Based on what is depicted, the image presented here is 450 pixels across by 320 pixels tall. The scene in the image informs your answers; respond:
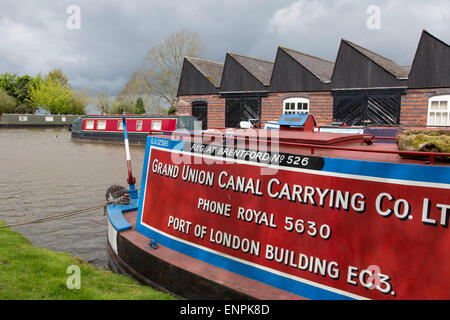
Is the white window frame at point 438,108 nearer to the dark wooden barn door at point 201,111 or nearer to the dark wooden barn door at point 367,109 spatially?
the dark wooden barn door at point 367,109

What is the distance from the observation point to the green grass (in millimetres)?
4516

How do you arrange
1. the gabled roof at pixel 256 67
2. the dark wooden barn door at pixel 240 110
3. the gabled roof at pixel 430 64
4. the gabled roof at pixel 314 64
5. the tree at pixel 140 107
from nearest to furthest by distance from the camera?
1. the gabled roof at pixel 430 64
2. the gabled roof at pixel 314 64
3. the dark wooden barn door at pixel 240 110
4. the gabled roof at pixel 256 67
5. the tree at pixel 140 107

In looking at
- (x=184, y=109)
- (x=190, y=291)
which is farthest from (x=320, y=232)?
(x=184, y=109)

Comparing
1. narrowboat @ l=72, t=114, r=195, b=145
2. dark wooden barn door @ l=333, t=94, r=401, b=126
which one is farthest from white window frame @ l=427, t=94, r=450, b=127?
narrowboat @ l=72, t=114, r=195, b=145

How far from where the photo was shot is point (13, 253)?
599 centimetres

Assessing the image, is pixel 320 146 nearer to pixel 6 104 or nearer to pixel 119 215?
pixel 119 215

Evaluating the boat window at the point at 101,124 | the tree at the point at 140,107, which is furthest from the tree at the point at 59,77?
the boat window at the point at 101,124

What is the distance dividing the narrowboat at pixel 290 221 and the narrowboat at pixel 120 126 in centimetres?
1786

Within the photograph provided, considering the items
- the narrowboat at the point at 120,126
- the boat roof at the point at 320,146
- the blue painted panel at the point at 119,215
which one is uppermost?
the narrowboat at the point at 120,126

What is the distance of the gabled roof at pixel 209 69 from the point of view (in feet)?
96.6

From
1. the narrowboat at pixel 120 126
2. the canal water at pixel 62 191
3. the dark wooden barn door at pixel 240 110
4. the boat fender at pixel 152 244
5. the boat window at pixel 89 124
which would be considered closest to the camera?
the boat fender at pixel 152 244

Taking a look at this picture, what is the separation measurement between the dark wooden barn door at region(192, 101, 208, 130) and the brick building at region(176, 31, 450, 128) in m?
0.03

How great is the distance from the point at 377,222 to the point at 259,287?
1.48m

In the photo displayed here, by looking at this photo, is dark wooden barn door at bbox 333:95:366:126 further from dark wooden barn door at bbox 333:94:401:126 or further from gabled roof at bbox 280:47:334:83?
gabled roof at bbox 280:47:334:83
